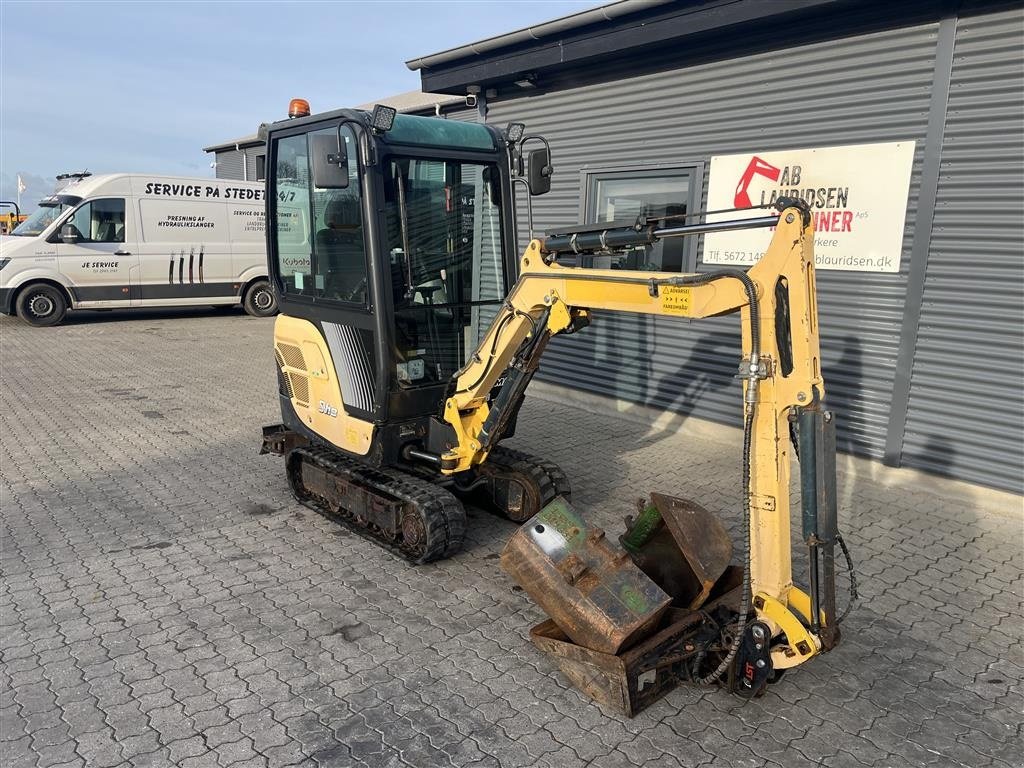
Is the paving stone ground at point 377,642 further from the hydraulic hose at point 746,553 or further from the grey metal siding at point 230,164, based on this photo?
the grey metal siding at point 230,164

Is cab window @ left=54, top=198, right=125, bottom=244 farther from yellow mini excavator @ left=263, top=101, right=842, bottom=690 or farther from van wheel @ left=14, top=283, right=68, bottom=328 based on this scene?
yellow mini excavator @ left=263, top=101, right=842, bottom=690

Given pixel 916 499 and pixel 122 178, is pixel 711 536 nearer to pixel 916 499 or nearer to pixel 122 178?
pixel 916 499

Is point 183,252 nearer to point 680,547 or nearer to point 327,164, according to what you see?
point 327,164

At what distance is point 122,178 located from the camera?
1422 centimetres

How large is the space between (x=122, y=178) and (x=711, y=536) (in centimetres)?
1423

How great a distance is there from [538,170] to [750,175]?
324 cm

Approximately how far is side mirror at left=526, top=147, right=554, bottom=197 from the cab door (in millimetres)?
12058

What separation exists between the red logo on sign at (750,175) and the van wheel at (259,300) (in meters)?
11.7

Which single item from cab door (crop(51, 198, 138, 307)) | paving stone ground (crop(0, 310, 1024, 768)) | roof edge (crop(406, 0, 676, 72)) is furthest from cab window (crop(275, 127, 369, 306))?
cab door (crop(51, 198, 138, 307))

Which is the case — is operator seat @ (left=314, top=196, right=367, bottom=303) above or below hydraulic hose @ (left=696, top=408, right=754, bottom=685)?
above


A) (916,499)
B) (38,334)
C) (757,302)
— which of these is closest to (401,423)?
(757,302)

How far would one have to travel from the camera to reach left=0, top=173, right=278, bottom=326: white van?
45.3ft

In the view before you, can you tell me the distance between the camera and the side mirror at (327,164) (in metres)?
4.28

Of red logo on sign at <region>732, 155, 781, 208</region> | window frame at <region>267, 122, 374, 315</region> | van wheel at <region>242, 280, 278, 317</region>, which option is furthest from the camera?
van wheel at <region>242, 280, 278, 317</region>
